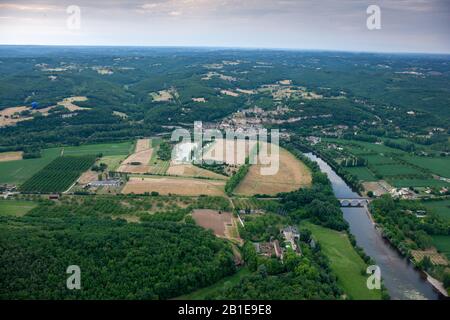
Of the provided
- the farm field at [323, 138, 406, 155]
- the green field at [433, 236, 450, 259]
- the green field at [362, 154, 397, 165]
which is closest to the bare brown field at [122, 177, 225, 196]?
the green field at [433, 236, 450, 259]

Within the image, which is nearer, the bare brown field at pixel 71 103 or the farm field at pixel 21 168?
the farm field at pixel 21 168

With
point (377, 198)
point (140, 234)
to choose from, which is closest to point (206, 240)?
point (140, 234)

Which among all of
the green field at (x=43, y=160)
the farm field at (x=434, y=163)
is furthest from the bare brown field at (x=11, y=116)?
the farm field at (x=434, y=163)

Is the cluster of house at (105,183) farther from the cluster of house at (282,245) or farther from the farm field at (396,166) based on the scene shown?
the farm field at (396,166)

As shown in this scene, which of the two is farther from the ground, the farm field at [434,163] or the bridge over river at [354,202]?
the farm field at [434,163]

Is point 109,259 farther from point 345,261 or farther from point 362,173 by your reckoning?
point 362,173
